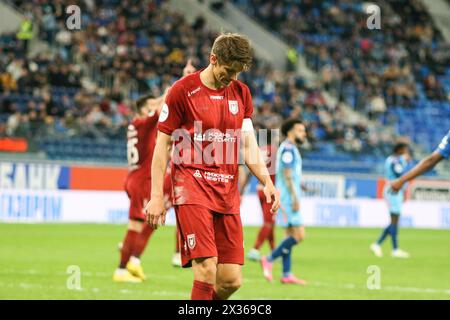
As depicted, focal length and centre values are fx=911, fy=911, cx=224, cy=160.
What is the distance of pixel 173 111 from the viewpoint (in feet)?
22.6

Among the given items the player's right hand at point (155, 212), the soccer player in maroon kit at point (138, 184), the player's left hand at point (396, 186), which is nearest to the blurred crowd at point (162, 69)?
the soccer player in maroon kit at point (138, 184)

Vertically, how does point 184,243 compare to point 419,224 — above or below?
above

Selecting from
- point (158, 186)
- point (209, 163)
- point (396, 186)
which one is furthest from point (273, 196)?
point (396, 186)

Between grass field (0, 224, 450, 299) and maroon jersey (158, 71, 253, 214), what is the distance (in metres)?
3.23

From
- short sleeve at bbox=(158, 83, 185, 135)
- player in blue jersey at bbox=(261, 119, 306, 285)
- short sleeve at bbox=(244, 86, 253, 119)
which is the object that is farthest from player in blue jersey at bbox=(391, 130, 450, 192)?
player in blue jersey at bbox=(261, 119, 306, 285)

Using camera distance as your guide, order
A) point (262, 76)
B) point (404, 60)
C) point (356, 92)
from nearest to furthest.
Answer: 1. point (262, 76)
2. point (356, 92)
3. point (404, 60)

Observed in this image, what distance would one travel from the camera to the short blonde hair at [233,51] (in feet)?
22.0

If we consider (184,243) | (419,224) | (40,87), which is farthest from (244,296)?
(419,224)

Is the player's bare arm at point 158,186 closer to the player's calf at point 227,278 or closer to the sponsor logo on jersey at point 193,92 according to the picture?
the sponsor logo on jersey at point 193,92

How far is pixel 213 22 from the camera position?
3484cm

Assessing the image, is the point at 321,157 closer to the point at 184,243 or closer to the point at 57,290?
the point at 57,290

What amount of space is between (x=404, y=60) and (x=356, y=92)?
378 cm

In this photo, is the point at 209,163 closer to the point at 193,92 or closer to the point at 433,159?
the point at 193,92

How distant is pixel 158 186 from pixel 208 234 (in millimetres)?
515
